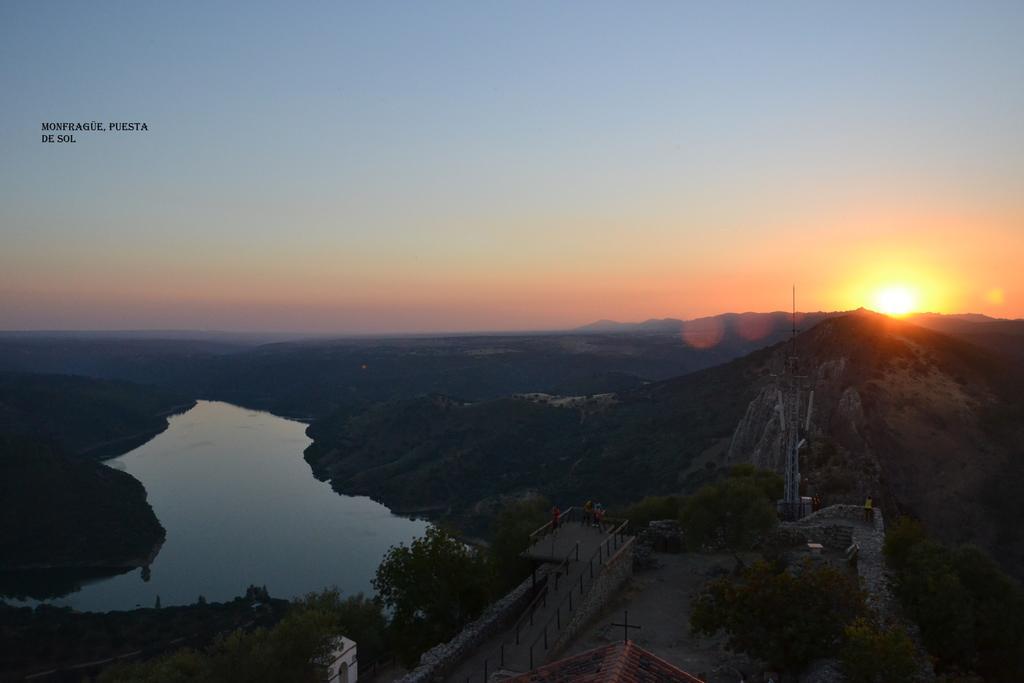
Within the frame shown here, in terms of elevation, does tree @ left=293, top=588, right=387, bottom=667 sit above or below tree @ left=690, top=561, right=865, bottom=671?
below

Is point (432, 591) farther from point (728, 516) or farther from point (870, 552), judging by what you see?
point (870, 552)

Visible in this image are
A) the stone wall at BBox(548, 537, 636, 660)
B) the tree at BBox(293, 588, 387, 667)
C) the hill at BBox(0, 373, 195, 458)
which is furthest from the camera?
the hill at BBox(0, 373, 195, 458)

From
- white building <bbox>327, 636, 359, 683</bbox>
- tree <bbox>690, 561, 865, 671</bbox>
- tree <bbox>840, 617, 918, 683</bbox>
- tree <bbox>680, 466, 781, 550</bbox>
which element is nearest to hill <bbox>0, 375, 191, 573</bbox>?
white building <bbox>327, 636, 359, 683</bbox>

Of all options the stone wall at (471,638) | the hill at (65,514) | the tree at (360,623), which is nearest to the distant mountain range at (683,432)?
the hill at (65,514)

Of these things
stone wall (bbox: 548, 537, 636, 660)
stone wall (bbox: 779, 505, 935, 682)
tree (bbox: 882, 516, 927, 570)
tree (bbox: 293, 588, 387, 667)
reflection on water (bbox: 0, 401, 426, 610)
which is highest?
tree (bbox: 882, 516, 927, 570)

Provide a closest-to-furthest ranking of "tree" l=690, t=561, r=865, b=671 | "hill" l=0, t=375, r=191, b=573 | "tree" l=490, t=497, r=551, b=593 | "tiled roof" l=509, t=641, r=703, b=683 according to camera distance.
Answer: "tiled roof" l=509, t=641, r=703, b=683 → "tree" l=690, t=561, r=865, b=671 → "tree" l=490, t=497, r=551, b=593 → "hill" l=0, t=375, r=191, b=573

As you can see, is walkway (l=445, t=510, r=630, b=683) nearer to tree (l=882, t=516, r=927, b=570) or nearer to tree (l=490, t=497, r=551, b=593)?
tree (l=490, t=497, r=551, b=593)

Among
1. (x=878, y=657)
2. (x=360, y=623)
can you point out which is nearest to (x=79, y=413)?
(x=360, y=623)
